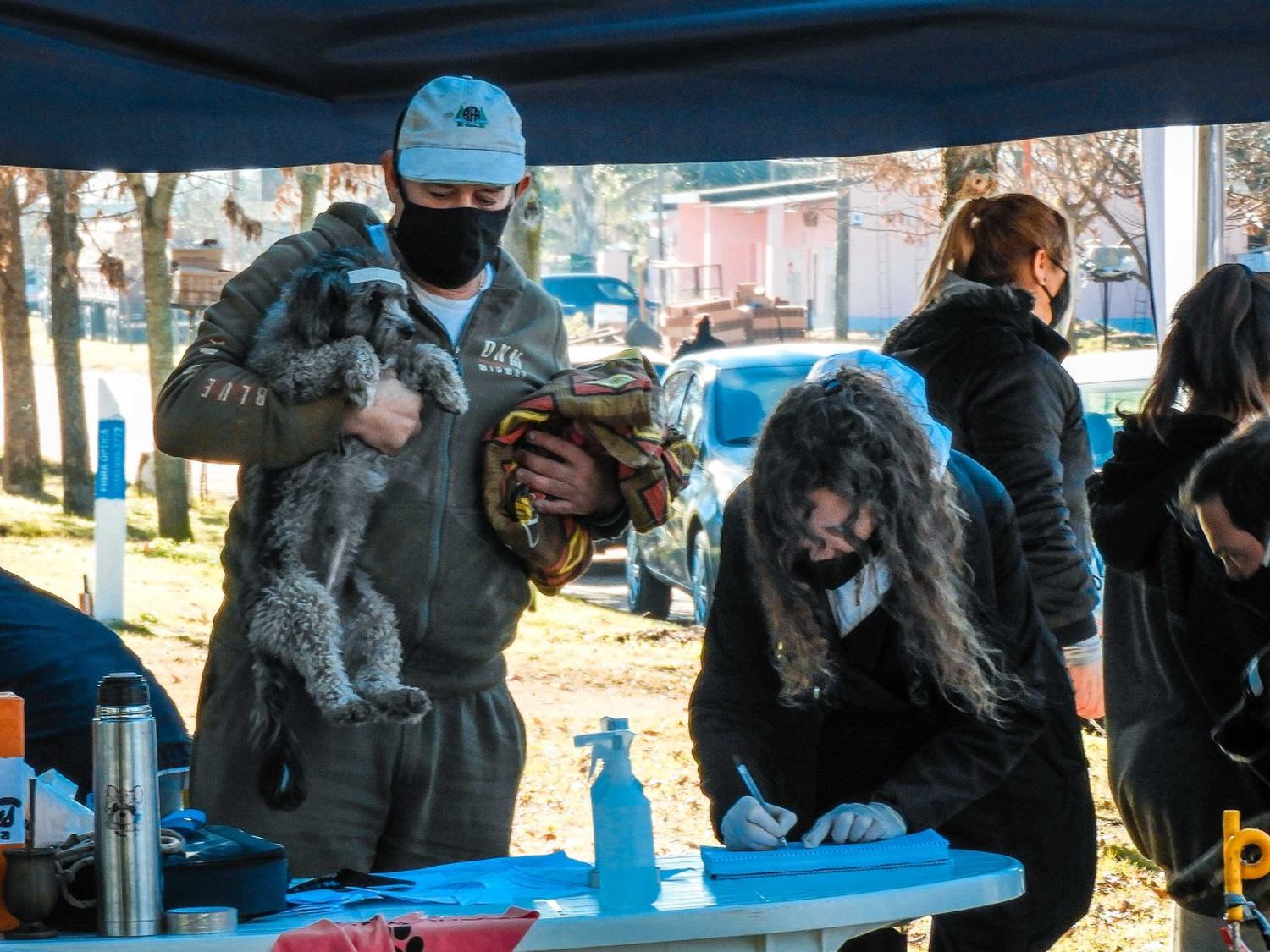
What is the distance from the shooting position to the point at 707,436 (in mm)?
9930

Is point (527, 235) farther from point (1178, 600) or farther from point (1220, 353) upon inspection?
point (1178, 600)

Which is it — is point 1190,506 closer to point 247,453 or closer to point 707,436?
point 247,453

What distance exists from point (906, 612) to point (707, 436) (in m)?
7.31

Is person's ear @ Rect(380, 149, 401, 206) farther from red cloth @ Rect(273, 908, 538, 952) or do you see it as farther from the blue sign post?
the blue sign post

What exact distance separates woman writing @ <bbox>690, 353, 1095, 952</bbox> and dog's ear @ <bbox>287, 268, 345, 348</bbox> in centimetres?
76

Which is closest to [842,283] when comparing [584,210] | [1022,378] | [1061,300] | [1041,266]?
[584,210]

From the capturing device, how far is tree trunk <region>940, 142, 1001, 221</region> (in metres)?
6.80

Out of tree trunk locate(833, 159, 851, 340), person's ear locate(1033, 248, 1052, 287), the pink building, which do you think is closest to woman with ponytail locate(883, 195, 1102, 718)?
person's ear locate(1033, 248, 1052, 287)

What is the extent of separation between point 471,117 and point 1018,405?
5.00 feet

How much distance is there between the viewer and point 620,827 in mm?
2316

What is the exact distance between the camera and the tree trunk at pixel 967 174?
6.80m

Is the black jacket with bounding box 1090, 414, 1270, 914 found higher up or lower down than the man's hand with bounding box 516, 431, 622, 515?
lower down

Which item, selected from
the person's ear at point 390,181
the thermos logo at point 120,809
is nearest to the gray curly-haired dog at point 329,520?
the person's ear at point 390,181

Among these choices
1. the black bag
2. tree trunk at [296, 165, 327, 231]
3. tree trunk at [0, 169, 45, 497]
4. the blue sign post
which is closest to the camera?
the black bag
